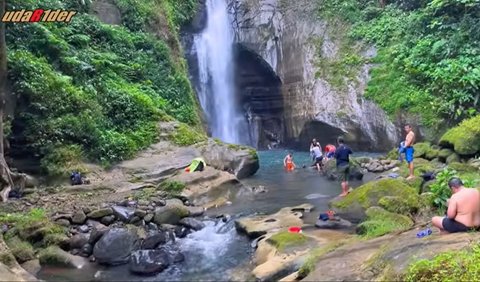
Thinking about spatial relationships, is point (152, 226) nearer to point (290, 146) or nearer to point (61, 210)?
point (61, 210)

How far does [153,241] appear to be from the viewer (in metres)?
10.2

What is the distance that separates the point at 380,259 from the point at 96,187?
31.3 ft

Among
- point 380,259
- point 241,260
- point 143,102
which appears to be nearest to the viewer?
point 380,259

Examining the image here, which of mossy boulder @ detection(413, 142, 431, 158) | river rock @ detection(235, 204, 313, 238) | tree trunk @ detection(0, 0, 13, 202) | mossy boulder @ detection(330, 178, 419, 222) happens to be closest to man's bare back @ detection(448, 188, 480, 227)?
mossy boulder @ detection(330, 178, 419, 222)

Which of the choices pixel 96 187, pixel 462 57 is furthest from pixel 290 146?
pixel 96 187

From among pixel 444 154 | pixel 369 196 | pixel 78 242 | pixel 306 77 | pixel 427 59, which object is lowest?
pixel 78 242

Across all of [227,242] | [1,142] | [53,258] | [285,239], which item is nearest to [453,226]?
[285,239]

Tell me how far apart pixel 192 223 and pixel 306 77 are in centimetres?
1872

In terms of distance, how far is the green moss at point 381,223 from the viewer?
27.8 ft

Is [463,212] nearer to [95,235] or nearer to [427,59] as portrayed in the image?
[95,235]

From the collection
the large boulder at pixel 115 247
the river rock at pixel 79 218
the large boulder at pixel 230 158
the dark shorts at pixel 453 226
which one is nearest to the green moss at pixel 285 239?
the dark shorts at pixel 453 226

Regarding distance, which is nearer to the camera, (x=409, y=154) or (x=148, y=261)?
(x=148, y=261)

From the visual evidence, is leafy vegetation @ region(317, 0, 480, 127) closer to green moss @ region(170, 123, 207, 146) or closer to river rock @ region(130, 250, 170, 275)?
green moss @ region(170, 123, 207, 146)

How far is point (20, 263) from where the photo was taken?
9.23 m
